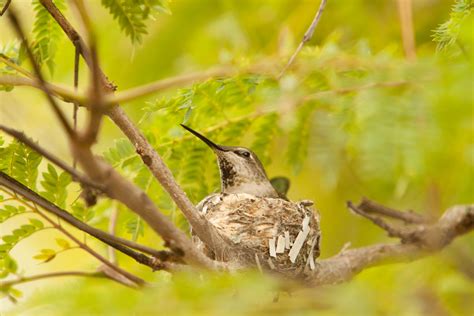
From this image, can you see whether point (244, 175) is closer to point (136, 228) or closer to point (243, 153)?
point (243, 153)

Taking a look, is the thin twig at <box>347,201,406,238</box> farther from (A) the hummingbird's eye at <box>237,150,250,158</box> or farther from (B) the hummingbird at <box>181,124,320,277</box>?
(A) the hummingbird's eye at <box>237,150,250,158</box>

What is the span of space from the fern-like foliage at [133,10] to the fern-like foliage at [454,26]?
1180 mm

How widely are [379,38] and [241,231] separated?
2884 mm

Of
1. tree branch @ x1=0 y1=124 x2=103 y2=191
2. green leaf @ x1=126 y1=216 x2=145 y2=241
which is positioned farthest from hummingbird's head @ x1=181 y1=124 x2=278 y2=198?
tree branch @ x1=0 y1=124 x2=103 y2=191

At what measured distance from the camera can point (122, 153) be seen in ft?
11.6

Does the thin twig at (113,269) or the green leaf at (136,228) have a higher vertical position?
the green leaf at (136,228)

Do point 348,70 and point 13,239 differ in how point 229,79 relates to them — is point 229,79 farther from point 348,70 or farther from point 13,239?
point 13,239

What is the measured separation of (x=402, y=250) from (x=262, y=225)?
75 cm

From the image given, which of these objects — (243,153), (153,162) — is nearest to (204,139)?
(243,153)

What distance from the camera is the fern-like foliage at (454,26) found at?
2.58m

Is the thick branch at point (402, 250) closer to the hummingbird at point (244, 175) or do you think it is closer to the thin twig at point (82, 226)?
the hummingbird at point (244, 175)

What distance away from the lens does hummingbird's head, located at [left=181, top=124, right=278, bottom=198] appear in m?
4.53

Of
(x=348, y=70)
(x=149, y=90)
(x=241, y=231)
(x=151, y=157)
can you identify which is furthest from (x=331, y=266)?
(x=149, y=90)

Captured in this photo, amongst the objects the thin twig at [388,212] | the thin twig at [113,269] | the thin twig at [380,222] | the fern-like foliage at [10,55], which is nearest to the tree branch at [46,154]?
the thin twig at [113,269]
